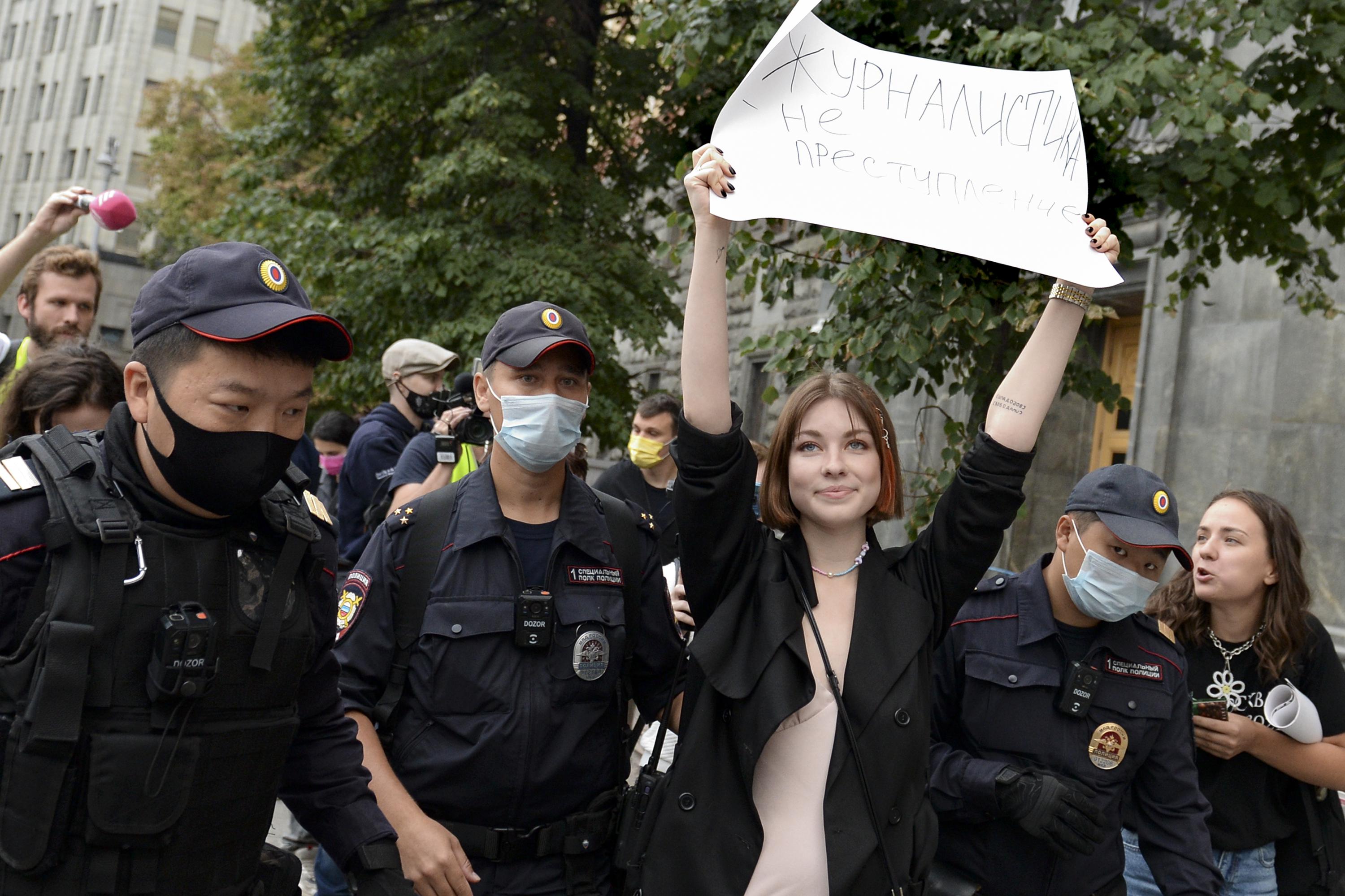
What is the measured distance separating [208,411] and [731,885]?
138 cm

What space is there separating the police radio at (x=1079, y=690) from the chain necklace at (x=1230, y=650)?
1.08m

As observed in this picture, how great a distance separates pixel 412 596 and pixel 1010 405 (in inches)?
58.5

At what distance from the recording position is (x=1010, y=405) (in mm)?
2820

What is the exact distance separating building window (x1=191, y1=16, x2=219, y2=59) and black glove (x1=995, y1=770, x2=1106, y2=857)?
63080 mm

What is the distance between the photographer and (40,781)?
6.45 feet

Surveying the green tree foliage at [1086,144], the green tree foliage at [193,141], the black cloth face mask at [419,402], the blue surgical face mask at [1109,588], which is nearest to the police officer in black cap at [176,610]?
the blue surgical face mask at [1109,588]

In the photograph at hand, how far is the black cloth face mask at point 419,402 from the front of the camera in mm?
6699

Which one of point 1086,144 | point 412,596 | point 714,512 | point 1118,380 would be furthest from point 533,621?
point 1118,380

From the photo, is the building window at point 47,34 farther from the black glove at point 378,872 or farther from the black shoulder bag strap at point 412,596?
the black glove at point 378,872

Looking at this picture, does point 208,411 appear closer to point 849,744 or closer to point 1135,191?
point 849,744

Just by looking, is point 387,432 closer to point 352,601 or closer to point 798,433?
point 352,601

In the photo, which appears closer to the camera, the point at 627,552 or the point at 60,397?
the point at 627,552

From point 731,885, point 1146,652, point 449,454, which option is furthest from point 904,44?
point 731,885

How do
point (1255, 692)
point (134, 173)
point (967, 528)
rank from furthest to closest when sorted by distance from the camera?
point (134, 173)
point (1255, 692)
point (967, 528)
